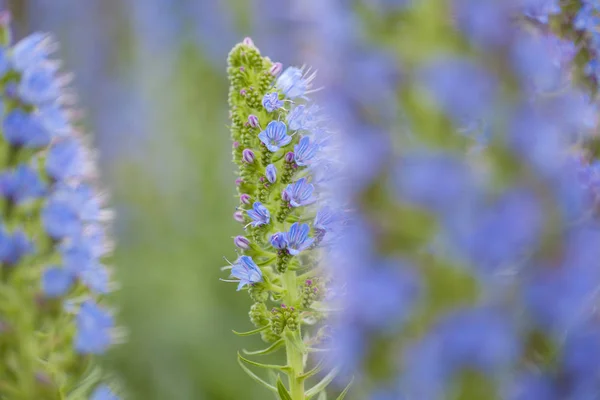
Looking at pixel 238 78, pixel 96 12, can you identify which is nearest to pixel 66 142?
pixel 238 78

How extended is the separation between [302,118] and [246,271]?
0.21 m

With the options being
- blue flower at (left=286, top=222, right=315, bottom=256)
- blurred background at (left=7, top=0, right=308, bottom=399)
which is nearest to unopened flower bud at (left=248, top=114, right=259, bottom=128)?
blue flower at (left=286, top=222, right=315, bottom=256)

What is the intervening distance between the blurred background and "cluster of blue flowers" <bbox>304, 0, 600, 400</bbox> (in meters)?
1.62

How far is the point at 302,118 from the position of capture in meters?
1.12

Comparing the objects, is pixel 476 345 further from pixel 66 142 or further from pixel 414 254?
pixel 66 142

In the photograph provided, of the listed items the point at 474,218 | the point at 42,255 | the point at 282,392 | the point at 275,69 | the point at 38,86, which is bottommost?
the point at 282,392

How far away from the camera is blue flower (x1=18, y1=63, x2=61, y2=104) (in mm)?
1490

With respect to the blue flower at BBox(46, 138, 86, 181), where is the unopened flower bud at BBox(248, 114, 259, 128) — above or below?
below

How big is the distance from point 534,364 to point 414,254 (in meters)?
0.38

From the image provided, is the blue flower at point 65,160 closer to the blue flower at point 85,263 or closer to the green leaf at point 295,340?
the blue flower at point 85,263

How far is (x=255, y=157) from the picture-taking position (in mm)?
1119

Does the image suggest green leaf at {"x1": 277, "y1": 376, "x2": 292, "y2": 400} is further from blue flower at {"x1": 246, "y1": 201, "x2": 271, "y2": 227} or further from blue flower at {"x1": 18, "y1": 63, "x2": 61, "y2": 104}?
blue flower at {"x1": 18, "y1": 63, "x2": 61, "y2": 104}

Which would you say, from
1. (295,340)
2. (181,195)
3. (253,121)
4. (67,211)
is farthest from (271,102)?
(181,195)

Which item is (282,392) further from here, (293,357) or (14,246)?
(14,246)
